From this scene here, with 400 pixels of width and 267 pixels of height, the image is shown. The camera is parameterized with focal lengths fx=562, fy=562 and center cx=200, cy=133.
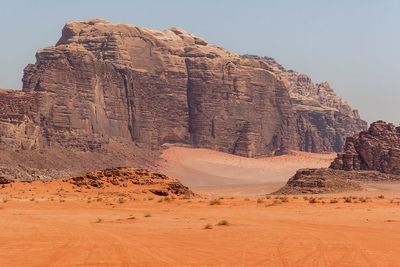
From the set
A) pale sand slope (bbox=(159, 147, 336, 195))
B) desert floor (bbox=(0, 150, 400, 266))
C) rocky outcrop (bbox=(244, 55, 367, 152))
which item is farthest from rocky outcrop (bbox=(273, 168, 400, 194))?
rocky outcrop (bbox=(244, 55, 367, 152))

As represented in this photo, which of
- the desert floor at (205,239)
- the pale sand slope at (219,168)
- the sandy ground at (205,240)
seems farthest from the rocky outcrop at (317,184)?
the pale sand slope at (219,168)

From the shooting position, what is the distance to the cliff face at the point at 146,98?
8081 cm

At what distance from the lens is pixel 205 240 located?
14.2m

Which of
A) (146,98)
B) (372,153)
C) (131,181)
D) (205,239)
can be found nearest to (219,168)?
(146,98)

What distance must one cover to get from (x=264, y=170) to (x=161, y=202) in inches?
2893

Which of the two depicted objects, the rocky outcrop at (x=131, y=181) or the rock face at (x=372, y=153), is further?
the rock face at (x=372, y=153)

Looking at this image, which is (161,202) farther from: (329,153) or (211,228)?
(329,153)

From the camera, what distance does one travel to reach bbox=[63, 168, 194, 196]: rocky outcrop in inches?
1499

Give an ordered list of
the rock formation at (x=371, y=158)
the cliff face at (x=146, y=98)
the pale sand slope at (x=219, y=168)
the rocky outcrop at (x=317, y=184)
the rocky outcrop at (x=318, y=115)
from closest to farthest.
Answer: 1. the rocky outcrop at (x=317, y=184)
2. the rock formation at (x=371, y=158)
3. the cliff face at (x=146, y=98)
4. the pale sand slope at (x=219, y=168)
5. the rocky outcrop at (x=318, y=115)

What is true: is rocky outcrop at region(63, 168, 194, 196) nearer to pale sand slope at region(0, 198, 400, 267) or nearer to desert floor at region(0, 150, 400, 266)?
desert floor at region(0, 150, 400, 266)

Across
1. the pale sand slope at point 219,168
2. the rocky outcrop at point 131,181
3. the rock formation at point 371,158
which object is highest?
the rock formation at point 371,158

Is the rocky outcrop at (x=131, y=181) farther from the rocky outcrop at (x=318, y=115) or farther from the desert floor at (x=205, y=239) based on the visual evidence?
the rocky outcrop at (x=318, y=115)

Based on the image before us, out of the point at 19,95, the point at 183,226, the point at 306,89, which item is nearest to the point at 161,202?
the point at 183,226

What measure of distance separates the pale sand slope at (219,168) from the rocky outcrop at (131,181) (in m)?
48.2
